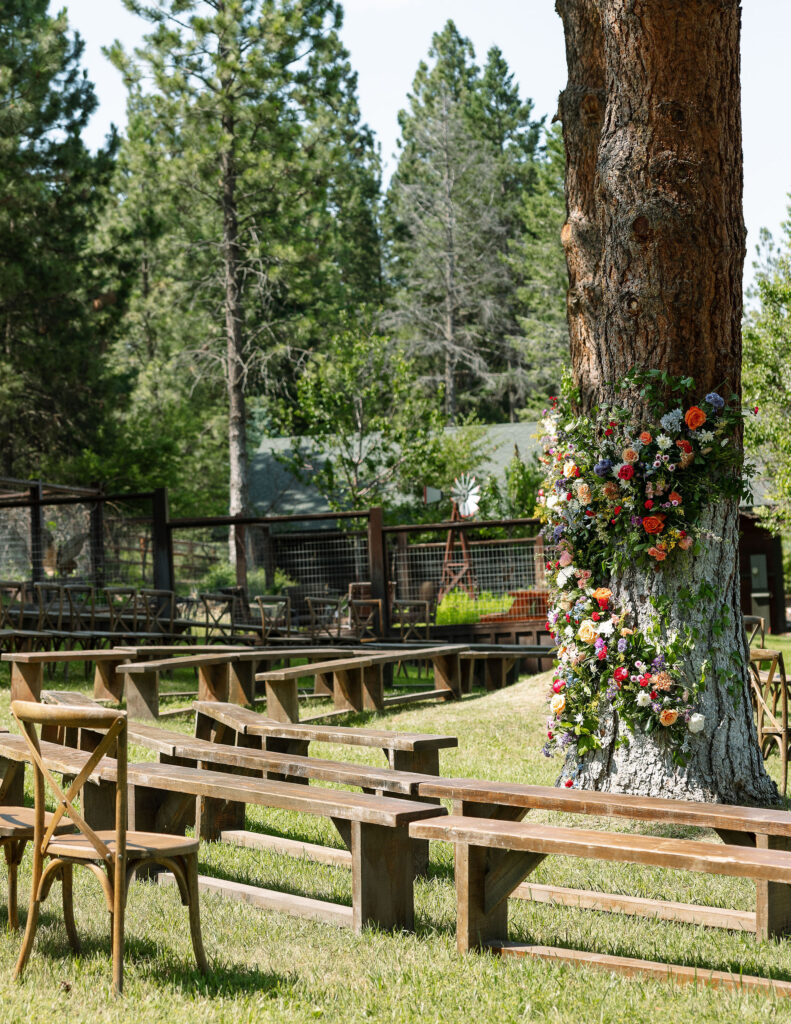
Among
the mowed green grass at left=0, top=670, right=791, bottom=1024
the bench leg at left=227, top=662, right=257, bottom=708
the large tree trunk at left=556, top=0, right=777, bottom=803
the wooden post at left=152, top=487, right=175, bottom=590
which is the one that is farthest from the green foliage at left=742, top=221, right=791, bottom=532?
the mowed green grass at left=0, top=670, right=791, bottom=1024

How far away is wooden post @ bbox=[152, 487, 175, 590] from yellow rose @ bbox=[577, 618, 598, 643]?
9.25m

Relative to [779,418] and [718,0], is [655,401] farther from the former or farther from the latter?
[779,418]

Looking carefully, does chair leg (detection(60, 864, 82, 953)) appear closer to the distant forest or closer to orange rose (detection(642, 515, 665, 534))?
orange rose (detection(642, 515, 665, 534))

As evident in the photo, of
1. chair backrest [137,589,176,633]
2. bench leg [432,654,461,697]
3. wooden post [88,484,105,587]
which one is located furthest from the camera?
wooden post [88,484,105,587]

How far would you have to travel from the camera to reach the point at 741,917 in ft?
14.4

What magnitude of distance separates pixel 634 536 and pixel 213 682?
5.24 meters

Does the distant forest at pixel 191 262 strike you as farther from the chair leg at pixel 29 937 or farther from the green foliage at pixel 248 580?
the chair leg at pixel 29 937

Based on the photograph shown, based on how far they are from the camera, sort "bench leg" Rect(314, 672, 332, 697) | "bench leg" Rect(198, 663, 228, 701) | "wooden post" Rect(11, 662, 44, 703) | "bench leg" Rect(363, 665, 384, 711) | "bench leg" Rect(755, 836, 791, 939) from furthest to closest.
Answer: "bench leg" Rect(314, 672, 332, 697) < "bench leg" Rect(363, 665, 384, 711) < "bench leg" Rect(198, 663, 228, 701) < "wooden post" Rect(11, 662, 44, 703) < "bench leg" Rect(755, 836, 791, 939)

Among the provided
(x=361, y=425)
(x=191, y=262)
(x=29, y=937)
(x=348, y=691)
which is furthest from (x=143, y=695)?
(x=191, y=262)

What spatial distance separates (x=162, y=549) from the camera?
14812mm

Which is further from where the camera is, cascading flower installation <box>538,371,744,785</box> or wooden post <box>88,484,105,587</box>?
wooden post <box>88,484,105,587</box>

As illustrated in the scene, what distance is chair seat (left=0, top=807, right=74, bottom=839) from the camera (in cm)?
394

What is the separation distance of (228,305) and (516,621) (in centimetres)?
1676

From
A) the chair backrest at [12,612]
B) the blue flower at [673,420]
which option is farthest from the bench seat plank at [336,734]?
the chair backrest at [12,612]
